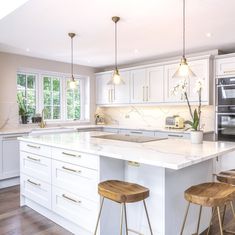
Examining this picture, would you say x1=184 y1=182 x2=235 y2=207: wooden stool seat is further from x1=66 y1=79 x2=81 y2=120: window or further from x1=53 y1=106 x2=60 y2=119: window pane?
x1=66 y1=79 x2=81 y2=120: window

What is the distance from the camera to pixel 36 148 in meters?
2.97

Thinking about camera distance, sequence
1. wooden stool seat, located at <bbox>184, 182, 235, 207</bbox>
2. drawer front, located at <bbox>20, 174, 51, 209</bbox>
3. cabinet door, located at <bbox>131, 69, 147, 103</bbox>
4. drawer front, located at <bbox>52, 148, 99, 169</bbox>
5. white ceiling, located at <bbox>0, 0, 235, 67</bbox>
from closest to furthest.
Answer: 1. wooden stool seat, located at <bbox>184, 182, 235, 207</bbox>
2. drawer front, located at <bbox>52, 148, 99, 169</bbox>
3. white ceiling, located at <bbox>0, 0, 235, 67</bbox>
4. drawer front, located at <bbox>20, 174, 51, 209</bbox>
5. cabinet door, located at <bbox>131, 69, 147, 103</bbox>

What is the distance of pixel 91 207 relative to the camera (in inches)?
88.0

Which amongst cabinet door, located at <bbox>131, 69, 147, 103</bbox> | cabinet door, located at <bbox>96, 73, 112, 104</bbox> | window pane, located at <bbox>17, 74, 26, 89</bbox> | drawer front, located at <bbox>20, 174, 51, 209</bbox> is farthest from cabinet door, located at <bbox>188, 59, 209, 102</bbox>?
window pane, located at <bbox>17, 74, 26, 89</bbox>

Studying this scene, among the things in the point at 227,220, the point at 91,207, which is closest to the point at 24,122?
the point at 91,207

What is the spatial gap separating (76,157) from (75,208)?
0.51m

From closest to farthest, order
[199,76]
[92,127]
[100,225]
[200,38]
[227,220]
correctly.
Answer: [100,225] < [227,220] < [200,38] < [199,76] < [92,127]

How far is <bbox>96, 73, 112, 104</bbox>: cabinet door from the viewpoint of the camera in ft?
18.6

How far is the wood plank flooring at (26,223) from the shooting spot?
251 cm

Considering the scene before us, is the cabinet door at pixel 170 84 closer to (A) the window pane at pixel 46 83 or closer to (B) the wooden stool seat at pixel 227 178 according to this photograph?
(B) the wooden stool seat at pixel 227 178

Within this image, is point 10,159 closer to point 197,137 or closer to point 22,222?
point 22,222

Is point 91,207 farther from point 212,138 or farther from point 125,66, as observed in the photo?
point 125,66

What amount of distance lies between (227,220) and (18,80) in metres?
4.25

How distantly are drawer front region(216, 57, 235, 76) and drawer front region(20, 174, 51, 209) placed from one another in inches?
124
